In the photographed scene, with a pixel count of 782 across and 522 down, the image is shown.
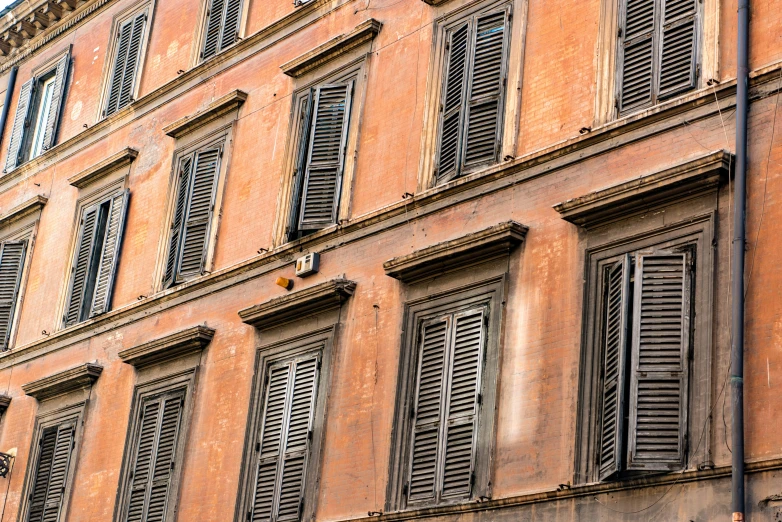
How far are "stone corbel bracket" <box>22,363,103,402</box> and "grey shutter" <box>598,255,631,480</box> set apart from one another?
885 centimetres

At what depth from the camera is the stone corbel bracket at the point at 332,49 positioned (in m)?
17.5

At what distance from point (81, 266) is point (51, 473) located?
3186 millimetres

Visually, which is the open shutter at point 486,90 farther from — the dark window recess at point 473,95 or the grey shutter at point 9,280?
the grey shutter at point 9,280

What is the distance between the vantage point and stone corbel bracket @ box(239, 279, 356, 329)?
16094 mm

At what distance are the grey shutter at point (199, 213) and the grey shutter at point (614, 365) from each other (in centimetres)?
706

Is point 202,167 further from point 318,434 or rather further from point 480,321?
point 480,321

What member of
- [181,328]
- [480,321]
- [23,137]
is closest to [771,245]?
[480,321]

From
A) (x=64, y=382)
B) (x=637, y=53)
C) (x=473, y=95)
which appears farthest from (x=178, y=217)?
(x=637, y=53)

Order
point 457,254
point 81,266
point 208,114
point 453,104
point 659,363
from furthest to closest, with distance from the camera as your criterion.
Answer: point 81,266 < point 208,114 < point 453,104 < point 457,254 < point 659,363

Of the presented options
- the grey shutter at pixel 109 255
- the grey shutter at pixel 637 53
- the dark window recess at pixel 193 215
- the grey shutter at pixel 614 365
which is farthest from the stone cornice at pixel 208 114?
the grey shutter at pixel 614 365

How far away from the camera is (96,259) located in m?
21.0

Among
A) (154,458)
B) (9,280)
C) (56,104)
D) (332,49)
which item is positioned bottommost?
(154,458)

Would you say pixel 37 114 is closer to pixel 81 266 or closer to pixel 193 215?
pixel 81 266

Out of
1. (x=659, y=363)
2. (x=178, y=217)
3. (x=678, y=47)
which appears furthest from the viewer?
(x=178, y=217)
